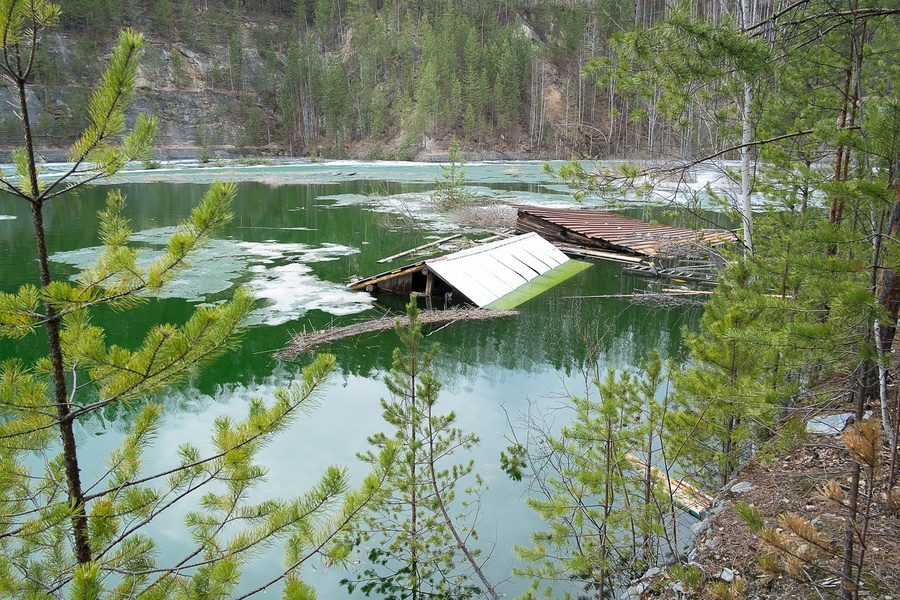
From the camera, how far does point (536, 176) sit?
144ft

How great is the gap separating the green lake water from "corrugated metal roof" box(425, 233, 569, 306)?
928 millimetres

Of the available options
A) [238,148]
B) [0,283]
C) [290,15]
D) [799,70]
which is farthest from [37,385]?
[290,15]

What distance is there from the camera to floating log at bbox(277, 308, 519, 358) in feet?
35.1

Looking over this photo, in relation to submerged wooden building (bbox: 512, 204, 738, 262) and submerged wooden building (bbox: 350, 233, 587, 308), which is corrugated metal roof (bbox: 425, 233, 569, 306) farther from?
submerged wooden building (bbox: 512, 204, 738, 262)

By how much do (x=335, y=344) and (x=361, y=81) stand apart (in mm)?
67759

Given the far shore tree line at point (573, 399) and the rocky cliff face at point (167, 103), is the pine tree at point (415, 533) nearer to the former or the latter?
the far shore tree line at point (573, 399)

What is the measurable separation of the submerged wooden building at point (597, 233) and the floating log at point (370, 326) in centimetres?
756

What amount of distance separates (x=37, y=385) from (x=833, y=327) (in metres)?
4.16

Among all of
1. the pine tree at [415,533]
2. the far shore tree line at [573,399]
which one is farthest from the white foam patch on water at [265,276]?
the pine tree at [415,533]

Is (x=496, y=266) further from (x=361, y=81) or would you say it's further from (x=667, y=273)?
(x=361, y=81)

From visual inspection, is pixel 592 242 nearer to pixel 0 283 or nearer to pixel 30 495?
pixel 0 283

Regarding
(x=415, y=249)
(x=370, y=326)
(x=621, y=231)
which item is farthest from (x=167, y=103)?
(x=370, y=326)

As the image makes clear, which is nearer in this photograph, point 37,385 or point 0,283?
point 37,385

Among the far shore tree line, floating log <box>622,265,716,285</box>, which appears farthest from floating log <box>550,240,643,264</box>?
the far shore tree line
